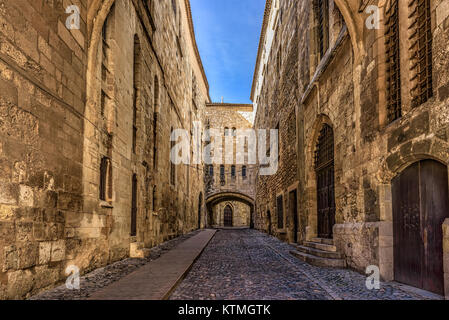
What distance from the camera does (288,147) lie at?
1246 centimetres

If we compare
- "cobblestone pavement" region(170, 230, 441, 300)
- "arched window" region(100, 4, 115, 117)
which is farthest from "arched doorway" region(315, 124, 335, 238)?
"arched window" region(100, 4, 115, 117)

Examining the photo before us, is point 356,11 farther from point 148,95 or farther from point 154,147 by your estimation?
point 154,147

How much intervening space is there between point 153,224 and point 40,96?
269 inches

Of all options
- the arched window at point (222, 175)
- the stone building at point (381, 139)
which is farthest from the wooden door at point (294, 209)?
the arched window at point (222, 175)

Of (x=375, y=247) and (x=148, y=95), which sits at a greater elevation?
(x=148, y=95)

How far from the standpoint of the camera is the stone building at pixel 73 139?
3.62 meters

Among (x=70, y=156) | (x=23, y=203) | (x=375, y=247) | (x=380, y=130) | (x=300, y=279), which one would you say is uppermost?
(x=380, y=130)

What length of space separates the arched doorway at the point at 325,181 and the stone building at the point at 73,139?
4450mm

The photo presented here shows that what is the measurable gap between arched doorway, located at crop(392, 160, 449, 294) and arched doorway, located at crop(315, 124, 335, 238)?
115 inches

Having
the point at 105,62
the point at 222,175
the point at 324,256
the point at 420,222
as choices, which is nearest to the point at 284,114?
the point at 324,256

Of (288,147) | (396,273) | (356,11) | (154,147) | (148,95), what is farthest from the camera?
(288,147)

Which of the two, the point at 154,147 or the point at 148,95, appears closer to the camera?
the point at 148,95

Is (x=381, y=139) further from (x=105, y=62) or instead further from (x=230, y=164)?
(x=230, y=164)
